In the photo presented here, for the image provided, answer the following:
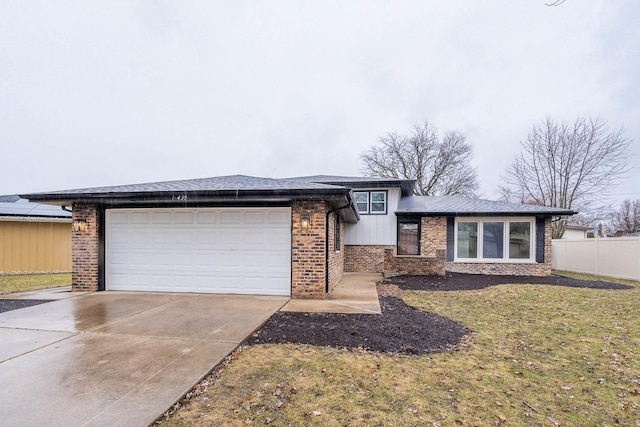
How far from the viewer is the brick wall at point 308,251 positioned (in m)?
6.98

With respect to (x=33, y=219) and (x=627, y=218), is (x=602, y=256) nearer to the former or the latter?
(x=33, y=219)

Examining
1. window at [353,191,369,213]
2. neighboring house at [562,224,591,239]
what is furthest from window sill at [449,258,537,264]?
neighboring house at [562,224,591,239]

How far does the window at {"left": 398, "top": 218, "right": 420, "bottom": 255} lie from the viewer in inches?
515

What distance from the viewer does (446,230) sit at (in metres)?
12.7

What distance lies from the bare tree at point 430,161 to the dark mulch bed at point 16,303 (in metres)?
24.2

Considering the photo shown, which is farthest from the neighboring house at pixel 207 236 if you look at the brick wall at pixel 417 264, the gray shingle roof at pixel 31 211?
the gray shingle roof at pixel 31 211

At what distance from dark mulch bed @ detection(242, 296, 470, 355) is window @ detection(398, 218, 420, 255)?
7.40 meters

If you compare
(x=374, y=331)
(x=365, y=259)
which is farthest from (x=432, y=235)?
(x=374, y=331)

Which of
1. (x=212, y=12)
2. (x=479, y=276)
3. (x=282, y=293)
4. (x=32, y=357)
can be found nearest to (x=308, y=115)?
(x=212, y=12)

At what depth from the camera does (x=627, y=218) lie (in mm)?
36688

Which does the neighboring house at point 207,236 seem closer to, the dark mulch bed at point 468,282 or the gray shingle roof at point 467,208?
the dark mulch bed at point 468,282

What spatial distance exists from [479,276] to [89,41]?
16.6m

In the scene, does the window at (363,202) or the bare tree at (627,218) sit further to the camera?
the bare tree at (627,218)

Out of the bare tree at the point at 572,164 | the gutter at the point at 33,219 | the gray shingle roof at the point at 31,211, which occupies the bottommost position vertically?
the gutter at the point at 33,219
